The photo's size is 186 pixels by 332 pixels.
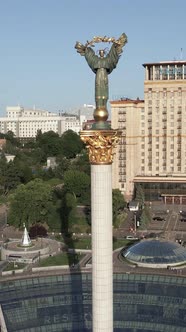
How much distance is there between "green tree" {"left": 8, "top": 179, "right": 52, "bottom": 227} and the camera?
3349 inches

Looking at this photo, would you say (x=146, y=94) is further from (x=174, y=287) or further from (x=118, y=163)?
(x=174, y=287)

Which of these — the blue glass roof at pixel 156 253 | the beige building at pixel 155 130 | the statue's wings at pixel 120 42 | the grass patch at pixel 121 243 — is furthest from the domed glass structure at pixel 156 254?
the beige building at pixel 155 130

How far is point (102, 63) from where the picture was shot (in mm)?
28906

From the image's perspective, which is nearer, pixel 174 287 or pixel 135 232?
pixel 174 287

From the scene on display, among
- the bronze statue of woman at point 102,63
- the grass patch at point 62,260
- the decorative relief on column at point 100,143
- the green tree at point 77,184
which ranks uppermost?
the bronze statue of woman at point 102,63

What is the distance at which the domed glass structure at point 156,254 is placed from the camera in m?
63.9

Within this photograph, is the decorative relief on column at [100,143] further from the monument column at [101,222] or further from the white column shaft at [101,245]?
the white column shaft at [101,245]

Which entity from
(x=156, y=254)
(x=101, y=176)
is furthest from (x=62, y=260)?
(x=101, y=176)

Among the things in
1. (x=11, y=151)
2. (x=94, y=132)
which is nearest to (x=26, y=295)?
(x=94, y=132)

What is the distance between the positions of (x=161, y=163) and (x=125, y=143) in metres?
9.99

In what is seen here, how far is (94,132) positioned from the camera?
28.3 m

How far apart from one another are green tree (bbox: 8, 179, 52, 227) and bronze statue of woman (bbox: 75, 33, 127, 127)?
58267 mm

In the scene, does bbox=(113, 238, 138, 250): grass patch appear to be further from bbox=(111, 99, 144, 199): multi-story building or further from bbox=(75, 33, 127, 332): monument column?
bbox=(75, 33, 127, 332): monument column

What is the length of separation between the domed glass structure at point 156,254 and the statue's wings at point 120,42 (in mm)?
40103
